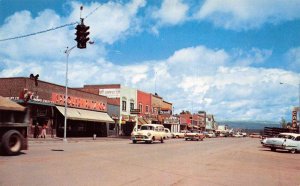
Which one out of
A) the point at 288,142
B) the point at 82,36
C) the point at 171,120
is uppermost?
the point at 82,36

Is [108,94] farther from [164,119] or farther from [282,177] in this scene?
[282,177]

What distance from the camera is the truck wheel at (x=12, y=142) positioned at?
16078mm

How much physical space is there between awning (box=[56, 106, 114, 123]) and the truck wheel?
2494cm

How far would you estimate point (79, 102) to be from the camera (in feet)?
155

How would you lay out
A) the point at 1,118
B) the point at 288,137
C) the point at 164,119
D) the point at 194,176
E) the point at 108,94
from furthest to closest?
the point at 164,119 < the point at 108,94 < the point at 288,137 < the point at 1,118 < the point at 194,176

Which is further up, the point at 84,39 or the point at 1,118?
the point at 84,39

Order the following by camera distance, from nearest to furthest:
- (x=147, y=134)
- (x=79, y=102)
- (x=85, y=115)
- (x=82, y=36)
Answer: (x=82, y=36) → (x=147, y=134) → (x=85, y=115) → (x=79, y=102)

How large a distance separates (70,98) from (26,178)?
117 feet

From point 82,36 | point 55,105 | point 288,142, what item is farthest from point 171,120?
point 82,36

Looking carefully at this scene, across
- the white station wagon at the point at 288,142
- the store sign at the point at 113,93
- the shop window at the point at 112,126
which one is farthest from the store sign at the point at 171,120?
the white station wagon at the point at 288,142

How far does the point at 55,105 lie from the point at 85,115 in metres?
5.77

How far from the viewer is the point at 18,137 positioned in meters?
16.9

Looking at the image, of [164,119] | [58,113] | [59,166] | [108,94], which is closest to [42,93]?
[58,113]

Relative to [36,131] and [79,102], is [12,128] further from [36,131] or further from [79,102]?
[79,102]
